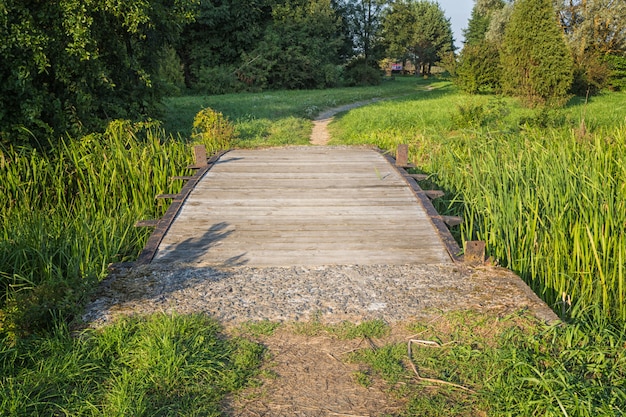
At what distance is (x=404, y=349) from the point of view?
10.6ft

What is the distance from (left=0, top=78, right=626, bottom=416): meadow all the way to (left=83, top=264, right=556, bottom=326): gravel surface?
9.4 inches

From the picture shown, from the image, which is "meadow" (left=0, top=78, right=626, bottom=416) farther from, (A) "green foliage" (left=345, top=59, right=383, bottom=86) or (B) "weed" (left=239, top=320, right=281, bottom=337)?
(A) "green foliage" (left=345, top=59, right=383, bottom=86)

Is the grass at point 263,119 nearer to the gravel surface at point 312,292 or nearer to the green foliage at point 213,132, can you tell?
the green foliage at point 213,132

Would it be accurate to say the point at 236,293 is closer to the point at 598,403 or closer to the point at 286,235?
the point at 286,235

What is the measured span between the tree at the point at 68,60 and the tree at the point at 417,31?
129 ft

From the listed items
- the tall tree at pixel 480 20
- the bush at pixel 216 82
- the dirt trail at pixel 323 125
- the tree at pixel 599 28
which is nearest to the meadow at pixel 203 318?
the dirt trail at pixel 323 125

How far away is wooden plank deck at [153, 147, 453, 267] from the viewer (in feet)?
15.5

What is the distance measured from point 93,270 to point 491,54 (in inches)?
983

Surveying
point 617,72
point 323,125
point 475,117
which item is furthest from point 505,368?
point 617,72

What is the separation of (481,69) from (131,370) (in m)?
25.4

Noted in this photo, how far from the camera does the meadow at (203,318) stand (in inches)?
108

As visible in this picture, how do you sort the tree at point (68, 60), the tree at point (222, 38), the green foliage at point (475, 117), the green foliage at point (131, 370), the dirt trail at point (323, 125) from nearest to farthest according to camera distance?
1. the green foliage at point (131, 370)
2. the tree at point (68, 60)
3. the green foliage at point (475, 117)
4. the dirt trail at point (323, 125)
5. the tree at point (222, 38)

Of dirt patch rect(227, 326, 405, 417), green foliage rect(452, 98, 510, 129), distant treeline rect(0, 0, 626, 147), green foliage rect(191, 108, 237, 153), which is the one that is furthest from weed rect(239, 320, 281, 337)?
green foliage rect(452, 98, 510, 129)

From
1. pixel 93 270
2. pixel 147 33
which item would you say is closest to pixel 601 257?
pixel 93 270
